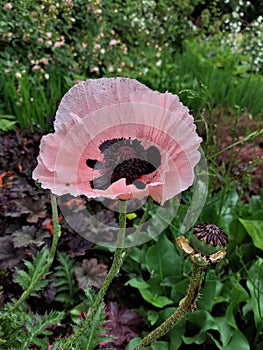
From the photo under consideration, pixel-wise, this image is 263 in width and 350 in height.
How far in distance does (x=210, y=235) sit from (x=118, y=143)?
180mm

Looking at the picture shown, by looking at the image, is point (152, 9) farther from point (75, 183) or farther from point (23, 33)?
point (75, 183)

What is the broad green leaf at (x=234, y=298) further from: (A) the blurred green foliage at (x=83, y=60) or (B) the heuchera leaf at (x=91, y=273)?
(A) the blurred green foliage at (x=83, y=60)

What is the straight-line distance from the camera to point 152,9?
491 cm

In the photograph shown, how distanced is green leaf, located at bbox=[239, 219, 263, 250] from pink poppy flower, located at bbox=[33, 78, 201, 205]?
1038 mm

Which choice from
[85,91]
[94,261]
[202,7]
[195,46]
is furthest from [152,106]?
[202,7]

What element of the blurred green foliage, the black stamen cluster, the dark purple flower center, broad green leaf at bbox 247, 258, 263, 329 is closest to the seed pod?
the black stamen cluster

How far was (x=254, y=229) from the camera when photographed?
5.42ft

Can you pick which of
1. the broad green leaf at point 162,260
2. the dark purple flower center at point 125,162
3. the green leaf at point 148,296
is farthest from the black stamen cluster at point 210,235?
the broad green leaf at point 162,260

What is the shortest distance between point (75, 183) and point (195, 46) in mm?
4316

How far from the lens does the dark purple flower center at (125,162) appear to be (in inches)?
25.8

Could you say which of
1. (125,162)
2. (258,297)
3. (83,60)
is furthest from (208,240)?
(83,60)

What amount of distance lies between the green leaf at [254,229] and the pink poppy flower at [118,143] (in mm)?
1038

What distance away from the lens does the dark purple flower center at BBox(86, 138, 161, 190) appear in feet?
2.15

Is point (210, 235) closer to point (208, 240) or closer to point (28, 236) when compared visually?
point (208, 240)
